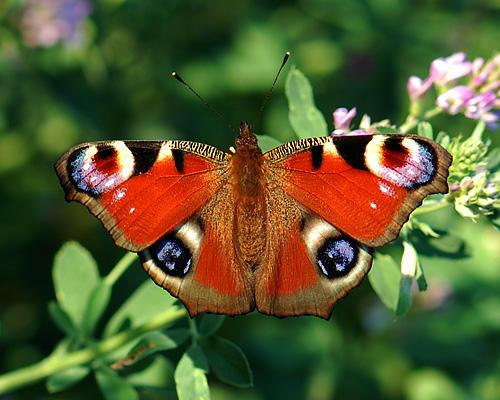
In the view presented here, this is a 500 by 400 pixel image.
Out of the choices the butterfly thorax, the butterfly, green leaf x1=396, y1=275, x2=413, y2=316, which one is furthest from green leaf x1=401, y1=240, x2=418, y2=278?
the butterfly thorax

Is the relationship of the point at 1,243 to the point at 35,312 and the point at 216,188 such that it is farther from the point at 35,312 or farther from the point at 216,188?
the point at 216,188

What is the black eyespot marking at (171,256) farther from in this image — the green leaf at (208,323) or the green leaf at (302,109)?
the green leaf at (302,109)

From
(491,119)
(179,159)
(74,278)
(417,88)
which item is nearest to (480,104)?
(491,119)

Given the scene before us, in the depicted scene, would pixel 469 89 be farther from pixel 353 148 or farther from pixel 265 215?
pixel 265 215

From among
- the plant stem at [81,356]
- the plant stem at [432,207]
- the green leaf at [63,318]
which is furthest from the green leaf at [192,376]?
the plant stem at [432,207]

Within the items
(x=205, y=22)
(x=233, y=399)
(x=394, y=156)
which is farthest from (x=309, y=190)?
(x=205, y=22)
